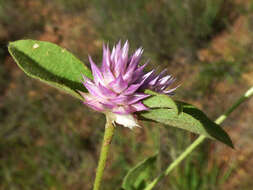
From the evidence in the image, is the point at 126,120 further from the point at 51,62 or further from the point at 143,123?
the point at 143,123

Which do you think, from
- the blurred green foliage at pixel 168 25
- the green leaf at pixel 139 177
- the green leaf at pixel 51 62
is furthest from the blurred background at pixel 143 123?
the green leaf at pixel 51 62

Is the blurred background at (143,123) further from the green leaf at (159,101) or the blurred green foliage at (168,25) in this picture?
the green leaf at (159,101)

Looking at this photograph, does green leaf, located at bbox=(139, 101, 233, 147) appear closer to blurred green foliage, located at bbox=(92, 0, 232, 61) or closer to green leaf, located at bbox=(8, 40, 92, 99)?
green leaf, located at bbox=(8, 40, 92, 99)

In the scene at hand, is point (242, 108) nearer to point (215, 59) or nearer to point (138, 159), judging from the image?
point (215, 59)

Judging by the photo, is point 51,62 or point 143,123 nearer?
point 51,62

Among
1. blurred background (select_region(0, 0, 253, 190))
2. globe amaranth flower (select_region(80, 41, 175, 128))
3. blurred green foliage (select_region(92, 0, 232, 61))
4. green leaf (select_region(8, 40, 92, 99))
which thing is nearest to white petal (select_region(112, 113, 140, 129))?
globe amaranth flower (select_region(80, 41, 175, 128))

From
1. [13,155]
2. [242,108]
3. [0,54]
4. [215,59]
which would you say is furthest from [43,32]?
[242,108]

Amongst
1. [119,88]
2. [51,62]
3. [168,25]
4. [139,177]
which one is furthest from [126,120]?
[168,25]
